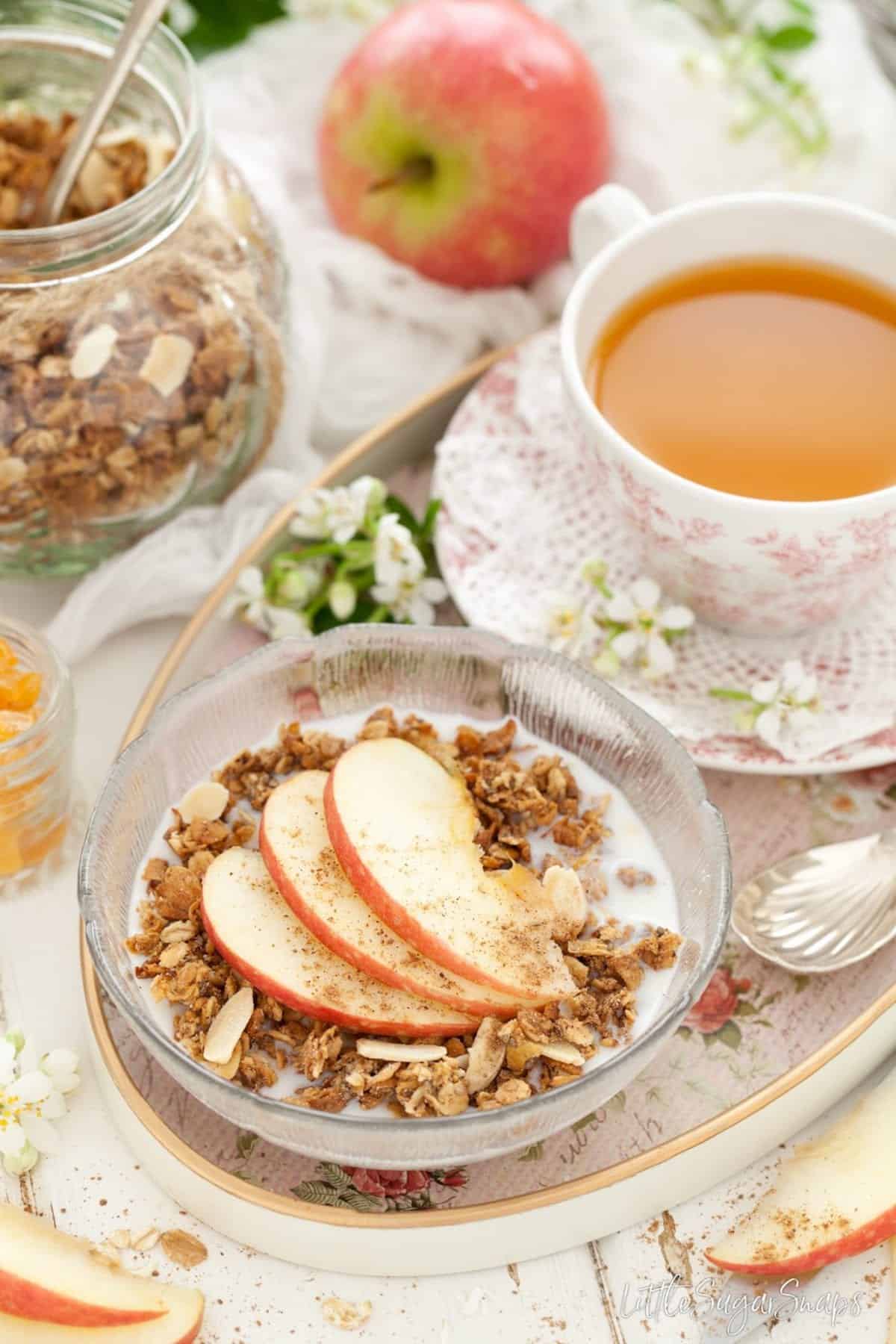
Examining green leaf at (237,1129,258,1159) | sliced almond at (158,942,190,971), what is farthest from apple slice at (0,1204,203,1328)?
sliced almond at (158,942,190,971)

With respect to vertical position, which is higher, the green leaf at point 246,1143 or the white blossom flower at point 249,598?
the white blossom flower at point 249,598

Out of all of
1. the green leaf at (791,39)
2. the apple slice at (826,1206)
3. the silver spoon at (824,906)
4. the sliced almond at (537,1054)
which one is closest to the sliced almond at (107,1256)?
the sliced almond at (537,1054)

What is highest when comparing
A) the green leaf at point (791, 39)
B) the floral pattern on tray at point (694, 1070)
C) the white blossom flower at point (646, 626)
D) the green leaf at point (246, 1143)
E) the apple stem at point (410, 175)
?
the green leaf at point (791, 39)

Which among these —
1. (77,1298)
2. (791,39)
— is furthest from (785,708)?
(791,39)

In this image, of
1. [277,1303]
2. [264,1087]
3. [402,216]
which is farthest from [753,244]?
[277,1303]

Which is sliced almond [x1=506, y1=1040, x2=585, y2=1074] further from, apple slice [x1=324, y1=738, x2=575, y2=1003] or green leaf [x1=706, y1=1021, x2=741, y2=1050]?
green leaf [x1=706, y1=1021, x2=741, y2=1050]

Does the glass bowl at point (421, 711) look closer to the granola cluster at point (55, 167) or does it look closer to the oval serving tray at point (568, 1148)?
the oval serving tray at point (568, 1148)
